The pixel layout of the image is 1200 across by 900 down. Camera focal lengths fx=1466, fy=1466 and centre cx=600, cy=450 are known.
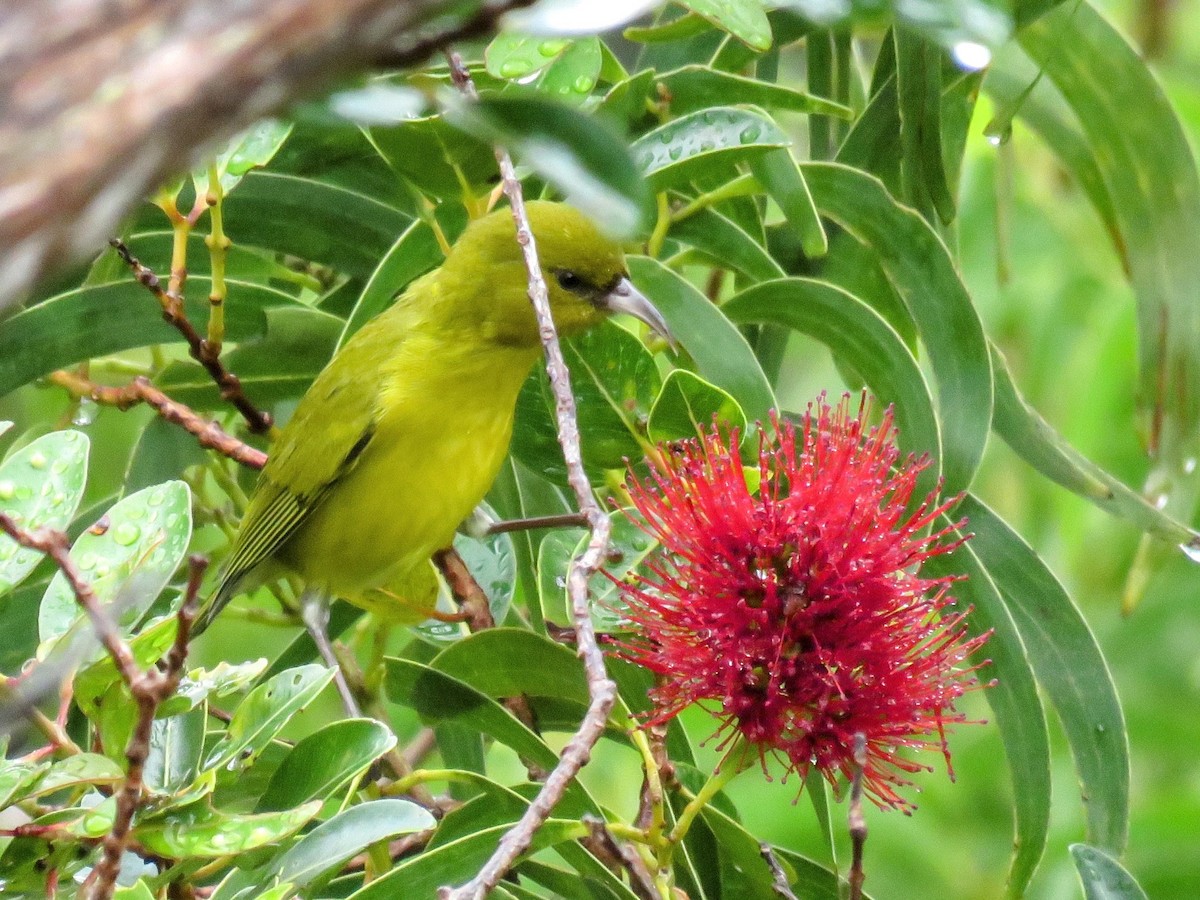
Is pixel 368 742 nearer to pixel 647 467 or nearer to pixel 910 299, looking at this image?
pixel 647 467

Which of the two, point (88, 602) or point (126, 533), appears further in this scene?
point (126, 533)

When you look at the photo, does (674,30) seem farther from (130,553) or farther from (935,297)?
(130,553)

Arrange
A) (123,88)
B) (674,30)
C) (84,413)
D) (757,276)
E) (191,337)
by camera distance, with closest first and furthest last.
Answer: (123,88)
(191,337)
(674,30)
(757,276)
(84,413)

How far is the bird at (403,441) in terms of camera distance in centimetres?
324

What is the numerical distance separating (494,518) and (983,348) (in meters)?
1.28

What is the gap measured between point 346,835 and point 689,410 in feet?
2.93

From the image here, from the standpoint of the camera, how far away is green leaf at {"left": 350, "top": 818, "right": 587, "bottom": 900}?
2.06m

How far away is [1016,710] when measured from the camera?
267 cm

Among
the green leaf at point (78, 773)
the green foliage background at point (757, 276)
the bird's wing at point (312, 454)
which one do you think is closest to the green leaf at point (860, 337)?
the green foliage background at point (757, 276)

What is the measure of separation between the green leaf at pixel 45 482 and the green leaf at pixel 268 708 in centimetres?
42

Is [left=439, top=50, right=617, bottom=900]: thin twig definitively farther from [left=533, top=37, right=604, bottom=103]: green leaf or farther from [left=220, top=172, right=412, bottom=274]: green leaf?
[left=220, top=172, right=412, bottom=274]: green leaf

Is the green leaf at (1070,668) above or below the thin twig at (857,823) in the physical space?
below

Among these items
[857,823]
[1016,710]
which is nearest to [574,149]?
[857,823]

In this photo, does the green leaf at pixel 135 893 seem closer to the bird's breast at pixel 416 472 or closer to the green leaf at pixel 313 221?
the bird's breast at pixel 416 472
